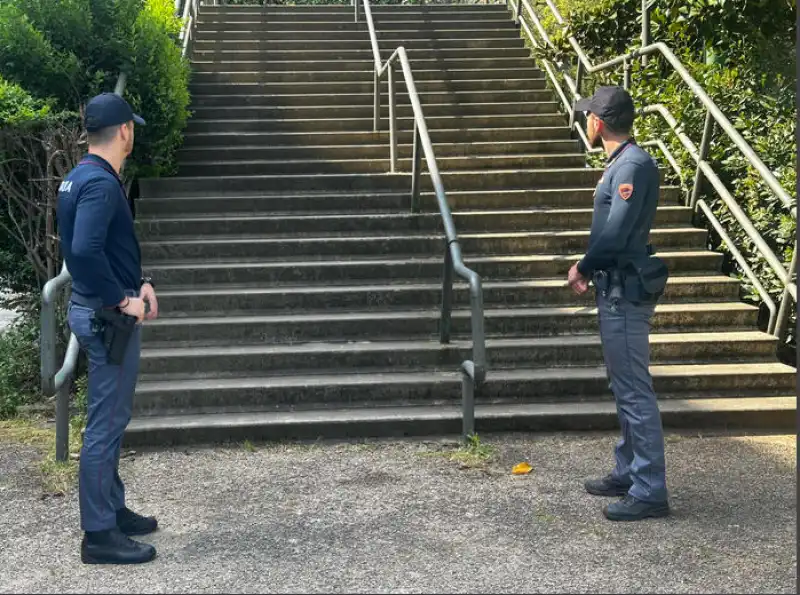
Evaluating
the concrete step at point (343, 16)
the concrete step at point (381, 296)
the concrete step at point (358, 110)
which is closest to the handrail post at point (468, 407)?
the concrete step at point (381, 296)

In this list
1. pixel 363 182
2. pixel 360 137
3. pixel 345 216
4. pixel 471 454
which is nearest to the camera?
pixel 471 454

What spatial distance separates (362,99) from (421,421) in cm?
507

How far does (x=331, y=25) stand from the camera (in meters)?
11.2

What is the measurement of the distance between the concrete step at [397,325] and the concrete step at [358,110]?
3364mm

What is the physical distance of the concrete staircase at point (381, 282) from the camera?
212 inches

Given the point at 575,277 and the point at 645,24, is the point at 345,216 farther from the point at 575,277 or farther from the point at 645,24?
the point at 645,24

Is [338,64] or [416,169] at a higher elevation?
[338,64]

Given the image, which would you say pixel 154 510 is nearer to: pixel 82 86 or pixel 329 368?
pixel 329 368

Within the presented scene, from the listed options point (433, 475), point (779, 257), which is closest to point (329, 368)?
point (433, 475)

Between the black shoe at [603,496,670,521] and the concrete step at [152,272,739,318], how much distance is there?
2559 millimetres

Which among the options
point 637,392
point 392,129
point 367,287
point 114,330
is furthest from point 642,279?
point 392,129

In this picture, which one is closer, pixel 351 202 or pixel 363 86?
pixel 351 202

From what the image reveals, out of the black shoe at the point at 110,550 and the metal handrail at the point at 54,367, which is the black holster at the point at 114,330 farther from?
the metal handrail at the point at 54,367

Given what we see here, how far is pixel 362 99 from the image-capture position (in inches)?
368
